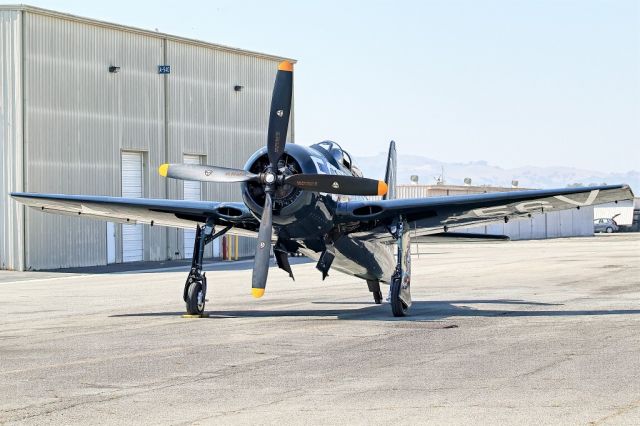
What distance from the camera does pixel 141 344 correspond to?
1535 cm

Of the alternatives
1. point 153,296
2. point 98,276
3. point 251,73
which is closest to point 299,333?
point 153,296

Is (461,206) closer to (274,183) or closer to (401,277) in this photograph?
(401,277)

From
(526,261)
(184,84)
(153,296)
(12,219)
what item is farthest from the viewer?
(184,84)

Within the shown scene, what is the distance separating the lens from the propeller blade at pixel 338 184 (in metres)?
17.8

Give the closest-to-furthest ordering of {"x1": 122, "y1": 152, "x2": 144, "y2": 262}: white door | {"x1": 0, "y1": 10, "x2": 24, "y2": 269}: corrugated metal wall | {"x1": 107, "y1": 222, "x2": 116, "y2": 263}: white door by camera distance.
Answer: {"x1": 0, "y1": 10, "x2": 24, "y2": 269}: corrugated metal wall
{"x1": 107, "y1": 222, "x2": 116, "y2": 263}: white door
{"x1": 122, "y1": 152, "x2": 144, "y2": 262}: white door

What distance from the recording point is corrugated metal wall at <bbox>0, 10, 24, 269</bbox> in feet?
144

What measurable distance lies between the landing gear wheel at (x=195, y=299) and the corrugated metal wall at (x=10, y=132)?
25.8 m

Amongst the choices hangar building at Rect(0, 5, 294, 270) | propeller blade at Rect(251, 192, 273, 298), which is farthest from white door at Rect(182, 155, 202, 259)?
propeller blade at Rect(251, 192, 273, 298)

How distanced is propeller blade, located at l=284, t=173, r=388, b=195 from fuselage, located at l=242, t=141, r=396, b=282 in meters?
0.29

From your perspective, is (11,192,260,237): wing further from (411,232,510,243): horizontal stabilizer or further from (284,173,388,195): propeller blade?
(411,232,510,243): horizontal stabilizer

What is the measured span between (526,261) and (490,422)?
129 ft

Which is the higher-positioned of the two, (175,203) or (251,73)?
(251,73)

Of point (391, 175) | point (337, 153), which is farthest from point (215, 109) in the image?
point (337, 153)

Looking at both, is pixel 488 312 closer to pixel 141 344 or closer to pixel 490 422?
pixel 141 344
